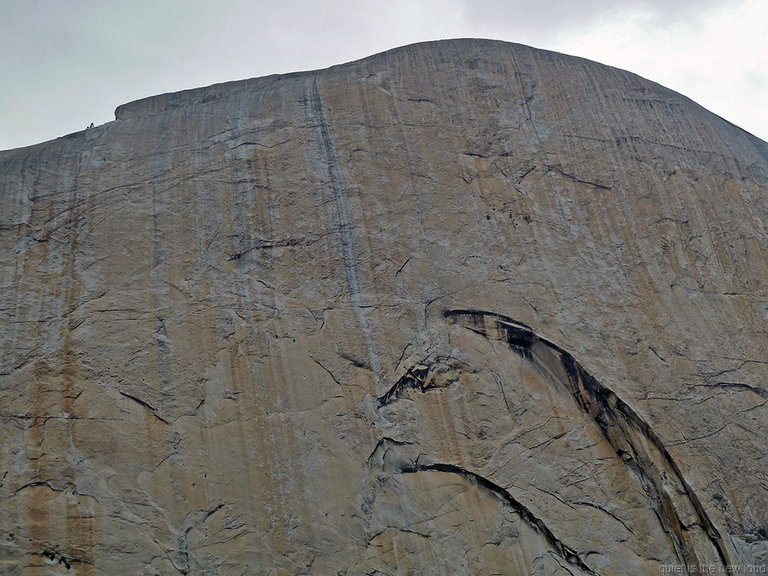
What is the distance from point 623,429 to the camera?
8414 millimetres

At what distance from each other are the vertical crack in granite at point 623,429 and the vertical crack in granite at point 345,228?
95 centimetres

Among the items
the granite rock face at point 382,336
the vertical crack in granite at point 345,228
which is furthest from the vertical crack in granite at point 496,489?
the vertical crack in granite at point 345,228

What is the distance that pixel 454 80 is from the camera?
10.6 meters

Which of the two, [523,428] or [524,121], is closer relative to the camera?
[523,428]

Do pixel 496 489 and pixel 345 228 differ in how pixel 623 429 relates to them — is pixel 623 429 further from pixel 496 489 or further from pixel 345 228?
pixel 345 228

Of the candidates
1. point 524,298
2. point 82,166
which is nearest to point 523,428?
point 524,298

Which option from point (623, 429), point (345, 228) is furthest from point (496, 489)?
point (345, 228)

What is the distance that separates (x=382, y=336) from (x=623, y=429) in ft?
8.57

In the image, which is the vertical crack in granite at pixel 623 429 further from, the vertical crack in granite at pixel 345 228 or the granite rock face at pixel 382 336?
the vertical crack in granite at pixel 345 228

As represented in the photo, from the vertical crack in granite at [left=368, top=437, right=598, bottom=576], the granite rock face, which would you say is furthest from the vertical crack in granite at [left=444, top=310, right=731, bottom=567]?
the vertical crack in granite at [left=368, top=437, right=598, bottom=576]

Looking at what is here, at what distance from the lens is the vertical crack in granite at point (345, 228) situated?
8.46 metres

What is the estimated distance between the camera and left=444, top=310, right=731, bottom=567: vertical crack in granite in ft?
26.1

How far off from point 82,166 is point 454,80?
4628mm

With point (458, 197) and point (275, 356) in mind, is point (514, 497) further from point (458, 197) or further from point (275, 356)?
point (458, 197)
